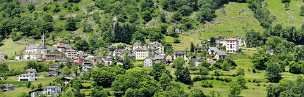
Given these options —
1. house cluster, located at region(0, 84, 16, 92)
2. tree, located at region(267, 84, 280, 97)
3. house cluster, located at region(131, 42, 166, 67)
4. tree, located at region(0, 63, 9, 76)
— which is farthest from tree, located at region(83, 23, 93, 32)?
tree, located at region(267, 84, 280, 97)

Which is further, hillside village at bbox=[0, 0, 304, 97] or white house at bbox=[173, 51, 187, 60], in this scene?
white house at bbox=[173, 51, 187, 60]

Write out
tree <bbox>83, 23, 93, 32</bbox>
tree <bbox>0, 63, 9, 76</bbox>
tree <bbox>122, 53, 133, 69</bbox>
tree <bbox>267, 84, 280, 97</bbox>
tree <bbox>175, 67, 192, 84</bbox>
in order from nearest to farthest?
tree <bbox>267, 84, 280, 97</bbox>, tree <bbox>175, 67, 192, 84</bbox>, tree <bbox>122, 53, 133, 69</bbox>, tree <bbox>0, 63, 9, 76</bbox>, tree <bbox>83, 23, 93, 32</bbox>

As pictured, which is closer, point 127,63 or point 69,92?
Answer: point 69,92

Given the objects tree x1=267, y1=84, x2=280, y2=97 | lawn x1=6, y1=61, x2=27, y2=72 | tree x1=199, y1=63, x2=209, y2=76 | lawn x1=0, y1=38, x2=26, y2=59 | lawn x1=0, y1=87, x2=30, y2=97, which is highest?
lawn x1=0, y1=38, x2=26, y2=59

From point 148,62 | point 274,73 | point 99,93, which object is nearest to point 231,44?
point 148,62

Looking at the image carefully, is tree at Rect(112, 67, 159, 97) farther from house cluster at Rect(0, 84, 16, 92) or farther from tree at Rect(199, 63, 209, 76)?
house cluster at Rect(0, 84, 16, 92)

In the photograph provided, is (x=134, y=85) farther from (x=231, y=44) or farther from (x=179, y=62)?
(x=231, y=44)

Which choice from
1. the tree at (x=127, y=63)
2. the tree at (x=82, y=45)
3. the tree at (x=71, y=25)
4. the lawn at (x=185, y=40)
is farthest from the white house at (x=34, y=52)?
the lawn at (x=185, y=40)

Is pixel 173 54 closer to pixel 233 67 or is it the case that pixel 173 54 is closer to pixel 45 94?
pixel 233 67
